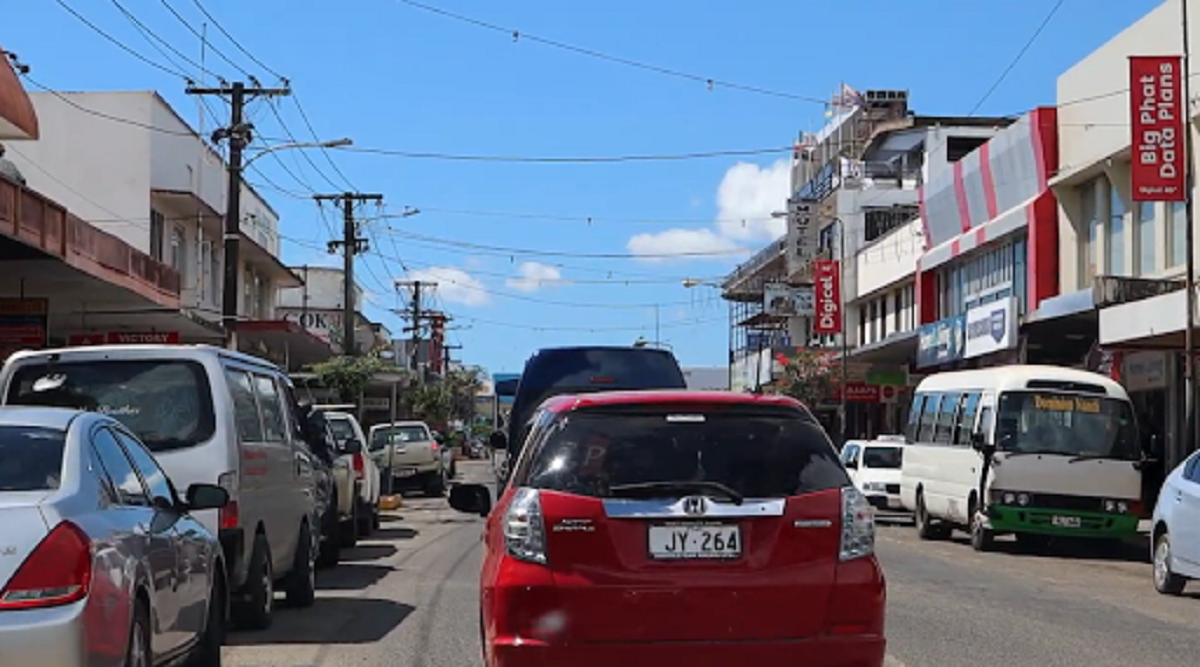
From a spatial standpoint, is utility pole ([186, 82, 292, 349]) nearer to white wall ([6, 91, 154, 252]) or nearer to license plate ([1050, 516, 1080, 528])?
white wall ([6, 91, 154, 252])

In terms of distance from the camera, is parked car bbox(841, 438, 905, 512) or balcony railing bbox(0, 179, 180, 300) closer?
balcony railing bbox(0, 179, 180, 300)

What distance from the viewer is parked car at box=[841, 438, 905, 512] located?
104 ft

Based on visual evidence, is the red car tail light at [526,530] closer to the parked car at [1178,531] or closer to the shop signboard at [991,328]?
the parked car at [1178,531]

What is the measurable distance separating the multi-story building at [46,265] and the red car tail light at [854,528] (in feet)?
45.1

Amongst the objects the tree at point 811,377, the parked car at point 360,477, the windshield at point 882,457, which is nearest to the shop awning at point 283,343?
the parked car at point 360,477

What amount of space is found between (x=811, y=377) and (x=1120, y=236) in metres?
24.4

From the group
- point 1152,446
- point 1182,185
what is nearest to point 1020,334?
point 1182,185

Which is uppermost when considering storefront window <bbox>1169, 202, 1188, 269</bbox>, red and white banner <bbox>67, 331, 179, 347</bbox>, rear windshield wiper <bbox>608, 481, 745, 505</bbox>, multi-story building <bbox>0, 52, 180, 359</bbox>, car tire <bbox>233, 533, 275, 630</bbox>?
storefront window <bbox>1169, 202, 1188, 269</bbox>

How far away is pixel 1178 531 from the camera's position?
1537 cm

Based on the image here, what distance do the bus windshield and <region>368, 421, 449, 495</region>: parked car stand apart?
17066 mm

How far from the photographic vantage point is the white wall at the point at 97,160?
124 ft

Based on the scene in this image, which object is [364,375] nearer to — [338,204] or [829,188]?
[338,204]

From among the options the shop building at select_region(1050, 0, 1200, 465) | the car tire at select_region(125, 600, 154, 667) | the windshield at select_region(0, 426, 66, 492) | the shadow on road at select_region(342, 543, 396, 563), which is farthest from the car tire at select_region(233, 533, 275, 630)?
the shop building at select_region(1050, 0, 1200, 465)

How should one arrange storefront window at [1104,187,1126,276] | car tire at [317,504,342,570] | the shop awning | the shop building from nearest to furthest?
car tire at [317,504,342,570] < the shop building < storefront window at [1104,187,1126,276] < the shop awning
